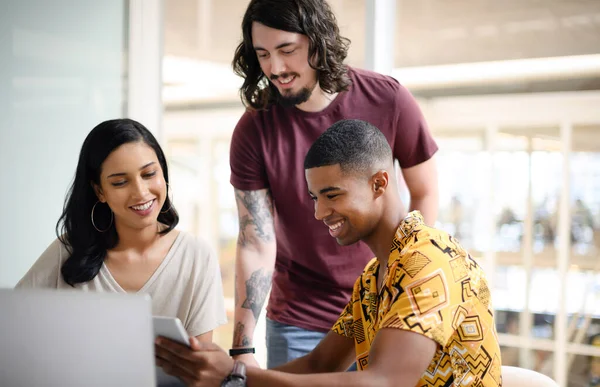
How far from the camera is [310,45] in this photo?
6.13 feet

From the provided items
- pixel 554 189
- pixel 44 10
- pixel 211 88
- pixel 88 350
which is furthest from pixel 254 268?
pixel 211 88

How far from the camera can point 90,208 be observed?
1907mm

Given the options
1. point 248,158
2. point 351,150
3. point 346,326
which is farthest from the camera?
point 248,158

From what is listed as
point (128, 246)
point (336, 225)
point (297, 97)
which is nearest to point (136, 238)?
point (128, 246)

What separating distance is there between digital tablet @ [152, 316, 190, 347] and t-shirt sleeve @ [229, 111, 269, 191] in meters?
0.84

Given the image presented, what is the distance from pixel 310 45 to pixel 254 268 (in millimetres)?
641

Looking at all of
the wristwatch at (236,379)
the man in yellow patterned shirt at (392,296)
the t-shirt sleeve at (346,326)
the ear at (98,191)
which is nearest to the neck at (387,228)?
the man in yellow patterned shirt at (392,296)

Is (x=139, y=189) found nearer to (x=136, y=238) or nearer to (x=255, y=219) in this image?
(x=136, y=238)

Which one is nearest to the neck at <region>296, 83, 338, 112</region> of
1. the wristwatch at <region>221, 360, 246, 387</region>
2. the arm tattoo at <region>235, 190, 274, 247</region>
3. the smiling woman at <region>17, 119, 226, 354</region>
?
the arm tattoo at <region>235, 190, 274, 247</region>

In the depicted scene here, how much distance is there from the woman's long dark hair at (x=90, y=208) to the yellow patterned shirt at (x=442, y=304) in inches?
31.8

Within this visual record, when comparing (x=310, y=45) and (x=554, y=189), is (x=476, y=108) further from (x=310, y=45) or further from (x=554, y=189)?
(x=310, y=45)

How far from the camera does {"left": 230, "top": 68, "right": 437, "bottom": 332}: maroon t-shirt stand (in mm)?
1958

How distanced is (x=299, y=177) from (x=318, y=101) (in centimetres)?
22

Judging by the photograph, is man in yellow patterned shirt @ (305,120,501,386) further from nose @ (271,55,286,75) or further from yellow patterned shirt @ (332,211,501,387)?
nose @ (271,55,286,75)
